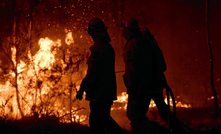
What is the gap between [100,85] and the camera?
4109mm

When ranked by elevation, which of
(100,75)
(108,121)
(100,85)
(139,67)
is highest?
(139,67)

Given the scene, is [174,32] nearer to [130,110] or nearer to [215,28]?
[215,28]

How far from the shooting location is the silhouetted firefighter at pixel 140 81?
4227mm

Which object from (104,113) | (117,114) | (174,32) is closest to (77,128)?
(104,113)

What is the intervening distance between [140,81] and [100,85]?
74cm

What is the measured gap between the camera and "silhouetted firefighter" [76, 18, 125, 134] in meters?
4.02

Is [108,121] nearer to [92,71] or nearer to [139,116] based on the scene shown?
[139,116]

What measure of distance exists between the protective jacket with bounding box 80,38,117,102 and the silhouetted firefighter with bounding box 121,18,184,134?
0.31 meters

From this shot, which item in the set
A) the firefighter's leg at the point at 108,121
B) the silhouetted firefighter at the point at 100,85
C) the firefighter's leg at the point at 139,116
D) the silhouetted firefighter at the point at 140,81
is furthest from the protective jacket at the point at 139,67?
the firefighter's leg at the point at 108,121

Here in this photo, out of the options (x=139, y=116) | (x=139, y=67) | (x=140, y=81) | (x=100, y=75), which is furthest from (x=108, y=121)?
(x=139, y=67)

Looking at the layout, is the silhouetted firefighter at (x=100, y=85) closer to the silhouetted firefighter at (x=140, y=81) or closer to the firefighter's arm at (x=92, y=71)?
the firefighter's arm at (x=92, y=71)

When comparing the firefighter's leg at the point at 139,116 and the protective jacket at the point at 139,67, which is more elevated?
the protective jacket at the point at 139,67

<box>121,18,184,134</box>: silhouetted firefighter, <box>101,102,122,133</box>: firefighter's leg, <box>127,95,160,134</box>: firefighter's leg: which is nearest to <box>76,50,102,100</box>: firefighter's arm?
<box>101,102,122,133</box>: firefighter's leg

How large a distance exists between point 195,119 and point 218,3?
5.57 meters
